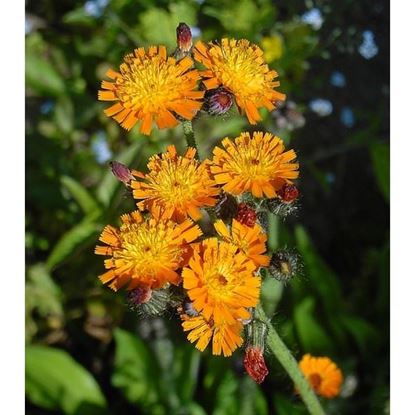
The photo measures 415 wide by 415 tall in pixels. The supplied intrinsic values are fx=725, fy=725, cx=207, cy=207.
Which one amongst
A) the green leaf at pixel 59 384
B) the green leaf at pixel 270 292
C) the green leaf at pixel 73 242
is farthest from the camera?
the green leaf at pixel 59 384

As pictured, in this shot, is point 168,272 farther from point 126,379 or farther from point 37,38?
point 37,38

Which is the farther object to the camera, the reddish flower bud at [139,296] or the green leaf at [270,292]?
the green leaf at [270,292]

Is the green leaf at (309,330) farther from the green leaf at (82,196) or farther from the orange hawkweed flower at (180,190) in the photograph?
the orange hawkweed flower at (180,190)

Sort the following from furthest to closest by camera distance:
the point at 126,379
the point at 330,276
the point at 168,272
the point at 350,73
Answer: the point at 350,73 < the point at 330,276 < the point at 126,379 < the point at 168,272

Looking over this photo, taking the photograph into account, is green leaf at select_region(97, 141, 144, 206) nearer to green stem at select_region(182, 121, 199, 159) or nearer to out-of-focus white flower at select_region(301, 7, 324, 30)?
out-of-focus white flower at select_region(301, 7, 324, 30)

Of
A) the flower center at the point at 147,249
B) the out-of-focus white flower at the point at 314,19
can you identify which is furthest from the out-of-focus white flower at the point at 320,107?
the flower center at the point at 147,249

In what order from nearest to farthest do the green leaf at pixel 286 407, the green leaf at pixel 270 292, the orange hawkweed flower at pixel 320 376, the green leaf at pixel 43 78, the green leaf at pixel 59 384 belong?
1. the orange hawkweed flower at pixel 320 376
2. the green leaf at pixel 270 292
3. the green leaf at pixel 286 407
4. the green leaf at pixel 59 384
5. the green leaf at pixel 43 78

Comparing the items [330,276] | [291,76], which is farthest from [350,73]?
[330,276]

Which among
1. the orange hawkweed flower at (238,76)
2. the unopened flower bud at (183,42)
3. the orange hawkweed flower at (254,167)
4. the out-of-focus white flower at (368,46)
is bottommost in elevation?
the orange hawkweed flower at (254,167)
